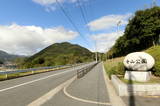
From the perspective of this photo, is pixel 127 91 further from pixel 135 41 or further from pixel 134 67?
pixel 135 41

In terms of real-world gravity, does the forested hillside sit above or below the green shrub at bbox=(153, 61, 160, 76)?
above

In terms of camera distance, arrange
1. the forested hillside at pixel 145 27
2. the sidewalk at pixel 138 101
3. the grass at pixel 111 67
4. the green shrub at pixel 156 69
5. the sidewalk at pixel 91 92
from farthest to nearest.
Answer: the forested hillside at pixel 145 27 → the grass at pixel 111 67 → the green shrub at pixel 156 69 → the sidewalk at pixel 91 92 → the sidewalk at pixel 138 101

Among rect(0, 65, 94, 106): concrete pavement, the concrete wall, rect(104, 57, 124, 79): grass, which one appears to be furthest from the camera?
rect(104, 57, 124, 79): grass

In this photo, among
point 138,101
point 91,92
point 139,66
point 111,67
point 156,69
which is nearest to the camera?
point 138,101

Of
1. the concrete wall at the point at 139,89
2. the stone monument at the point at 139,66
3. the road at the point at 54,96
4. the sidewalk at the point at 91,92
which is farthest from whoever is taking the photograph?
the stone monument at the point at 139,66

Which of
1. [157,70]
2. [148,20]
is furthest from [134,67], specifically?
[148,20]

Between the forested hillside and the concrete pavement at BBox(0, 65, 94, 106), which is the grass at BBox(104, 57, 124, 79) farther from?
the forested hillside

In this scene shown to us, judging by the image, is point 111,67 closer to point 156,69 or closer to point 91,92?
point 156,69

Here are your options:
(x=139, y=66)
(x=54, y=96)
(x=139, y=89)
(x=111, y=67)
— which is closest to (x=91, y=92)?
(x=54, y=96)

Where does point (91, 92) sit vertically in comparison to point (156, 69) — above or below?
below

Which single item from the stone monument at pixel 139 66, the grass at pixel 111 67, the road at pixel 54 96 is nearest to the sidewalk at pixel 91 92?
the road at pixel 54 96

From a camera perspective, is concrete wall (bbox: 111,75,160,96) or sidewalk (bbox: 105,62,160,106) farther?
concrete wall (bbox: 111,75,160,96)

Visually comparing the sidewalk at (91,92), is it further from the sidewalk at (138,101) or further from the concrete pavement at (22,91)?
the concrete pavement at (22,91)

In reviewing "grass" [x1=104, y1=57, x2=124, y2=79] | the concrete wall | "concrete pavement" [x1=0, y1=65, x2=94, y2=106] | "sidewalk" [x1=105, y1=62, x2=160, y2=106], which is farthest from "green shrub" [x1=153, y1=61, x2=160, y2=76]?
"concrete pavement" [x1=0, y1=65, x2=94, y2=106]
